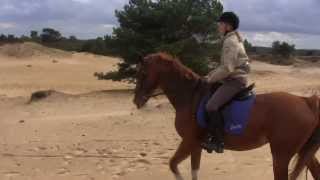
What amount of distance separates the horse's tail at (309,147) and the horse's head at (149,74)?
2.00 meters

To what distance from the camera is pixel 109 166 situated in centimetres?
1132

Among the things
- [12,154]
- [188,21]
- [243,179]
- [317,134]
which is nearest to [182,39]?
[188,21]

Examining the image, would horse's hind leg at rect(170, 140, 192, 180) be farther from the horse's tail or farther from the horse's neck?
the horse's tail

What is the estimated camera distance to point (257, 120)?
8.33 metres

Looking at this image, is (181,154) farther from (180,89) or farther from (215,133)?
(180,89)

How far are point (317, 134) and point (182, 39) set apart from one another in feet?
57.7

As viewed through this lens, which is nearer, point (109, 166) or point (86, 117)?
point (109, 166)

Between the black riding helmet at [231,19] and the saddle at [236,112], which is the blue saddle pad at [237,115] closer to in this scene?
the saddle at [236,112]

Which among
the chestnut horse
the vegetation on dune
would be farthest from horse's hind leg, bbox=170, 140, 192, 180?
the vegetation on dune

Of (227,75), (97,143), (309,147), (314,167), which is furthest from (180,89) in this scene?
(97,143)

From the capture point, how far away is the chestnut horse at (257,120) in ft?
26.8

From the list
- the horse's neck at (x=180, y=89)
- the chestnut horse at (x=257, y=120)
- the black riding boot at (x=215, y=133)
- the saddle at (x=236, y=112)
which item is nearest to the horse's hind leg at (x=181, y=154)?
the chestnut horse at (x=257, y=120)

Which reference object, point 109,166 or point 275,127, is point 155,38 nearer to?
point 109,166

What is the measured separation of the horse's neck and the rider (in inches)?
17.9
